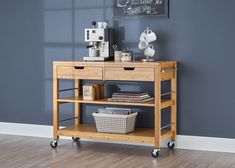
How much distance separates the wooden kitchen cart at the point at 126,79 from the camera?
445 centimetres

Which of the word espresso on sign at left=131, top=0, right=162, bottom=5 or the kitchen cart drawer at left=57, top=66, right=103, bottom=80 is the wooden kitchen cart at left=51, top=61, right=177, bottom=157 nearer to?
the kitchen cart drawer at left=57, top=66, right=103, bottom=80

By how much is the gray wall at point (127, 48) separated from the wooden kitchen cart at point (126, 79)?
0.57 ft

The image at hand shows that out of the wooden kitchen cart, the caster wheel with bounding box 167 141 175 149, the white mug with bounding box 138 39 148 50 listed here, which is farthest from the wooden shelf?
the white mug with bounding box 138 39 148 50

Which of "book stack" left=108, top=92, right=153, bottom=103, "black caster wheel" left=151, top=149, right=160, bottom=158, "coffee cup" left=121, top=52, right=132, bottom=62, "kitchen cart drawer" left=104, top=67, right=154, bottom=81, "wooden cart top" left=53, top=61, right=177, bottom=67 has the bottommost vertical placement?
"black caster wheel" left=151, top=149, right=160, bottom=158

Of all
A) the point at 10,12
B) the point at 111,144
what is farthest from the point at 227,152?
the point at 10,12

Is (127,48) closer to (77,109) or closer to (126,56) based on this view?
(126,56)

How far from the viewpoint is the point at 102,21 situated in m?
5.11

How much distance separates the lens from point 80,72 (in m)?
4.75

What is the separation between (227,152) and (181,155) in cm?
45

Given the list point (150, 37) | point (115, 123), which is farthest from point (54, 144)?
point (150, 37)

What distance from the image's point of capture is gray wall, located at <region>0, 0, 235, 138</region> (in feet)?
15.4

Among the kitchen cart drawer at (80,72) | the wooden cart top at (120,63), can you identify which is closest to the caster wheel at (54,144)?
the kitchen cart drawer at (80,72)

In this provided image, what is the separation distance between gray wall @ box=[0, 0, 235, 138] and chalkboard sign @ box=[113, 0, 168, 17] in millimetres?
63

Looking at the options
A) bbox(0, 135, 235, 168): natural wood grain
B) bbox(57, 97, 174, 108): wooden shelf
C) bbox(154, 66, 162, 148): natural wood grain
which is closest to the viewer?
bbox(0, 135, 235, 168): natural wood grain
